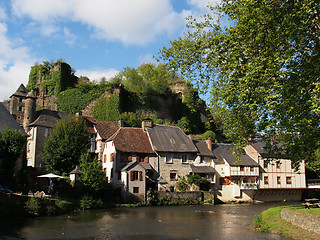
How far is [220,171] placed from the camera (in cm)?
4231

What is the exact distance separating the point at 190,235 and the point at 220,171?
2495 centimetres

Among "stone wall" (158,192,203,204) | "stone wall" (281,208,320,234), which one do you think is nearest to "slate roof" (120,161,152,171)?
"stone wall" (158,192,203,204)

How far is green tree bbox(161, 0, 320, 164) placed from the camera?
47.3ft

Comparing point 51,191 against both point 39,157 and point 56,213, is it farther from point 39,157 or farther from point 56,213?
point 39,157

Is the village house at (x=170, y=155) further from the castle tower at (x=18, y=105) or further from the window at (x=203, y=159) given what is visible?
the castle tower at (x=18, y=105)

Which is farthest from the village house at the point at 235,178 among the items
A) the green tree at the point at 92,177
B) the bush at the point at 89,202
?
the bush at the point at 89,202

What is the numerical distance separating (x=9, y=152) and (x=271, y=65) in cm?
2422

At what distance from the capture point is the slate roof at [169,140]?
40.5 metres

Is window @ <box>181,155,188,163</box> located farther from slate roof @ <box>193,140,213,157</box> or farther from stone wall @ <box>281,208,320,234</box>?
stone wall @ <box>281,208,320,234</box>

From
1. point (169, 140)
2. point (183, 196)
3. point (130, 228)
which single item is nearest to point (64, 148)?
point (169, 140)

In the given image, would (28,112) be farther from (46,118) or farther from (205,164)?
(205,164)

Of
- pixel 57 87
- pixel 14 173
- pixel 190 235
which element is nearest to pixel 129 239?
Answer: pixel 190 235

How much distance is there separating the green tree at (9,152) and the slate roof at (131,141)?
11540mm

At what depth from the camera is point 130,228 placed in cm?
2045
